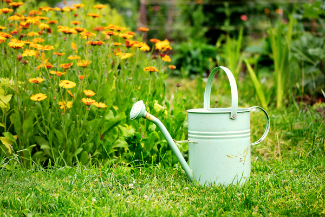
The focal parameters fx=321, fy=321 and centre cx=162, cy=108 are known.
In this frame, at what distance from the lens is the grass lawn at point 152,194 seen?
148cm

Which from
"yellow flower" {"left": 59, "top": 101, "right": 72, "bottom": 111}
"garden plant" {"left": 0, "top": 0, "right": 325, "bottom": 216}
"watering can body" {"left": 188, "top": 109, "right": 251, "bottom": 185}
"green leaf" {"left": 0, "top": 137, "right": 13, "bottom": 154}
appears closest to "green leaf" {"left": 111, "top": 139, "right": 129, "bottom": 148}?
"garden plant" {"left": 0, "top": 0, "right": 325, "bottom": 216}

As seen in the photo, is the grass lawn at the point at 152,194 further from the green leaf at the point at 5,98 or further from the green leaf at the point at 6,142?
the green leaf at the point at 5,98

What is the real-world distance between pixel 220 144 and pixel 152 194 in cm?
45

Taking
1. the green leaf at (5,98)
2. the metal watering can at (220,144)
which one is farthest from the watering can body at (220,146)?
the green leaf at (5,98)

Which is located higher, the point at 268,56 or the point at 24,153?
the point at 268,56

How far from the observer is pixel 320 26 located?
18.6 ft

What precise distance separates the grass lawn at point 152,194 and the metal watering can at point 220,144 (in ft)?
0.23

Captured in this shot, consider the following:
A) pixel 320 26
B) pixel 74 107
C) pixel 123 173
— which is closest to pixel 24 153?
pixel 74 107

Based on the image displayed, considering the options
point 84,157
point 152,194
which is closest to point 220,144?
point 152,194

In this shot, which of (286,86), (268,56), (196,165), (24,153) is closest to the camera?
(196,165)

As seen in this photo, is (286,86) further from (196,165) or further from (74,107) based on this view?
(74,107)

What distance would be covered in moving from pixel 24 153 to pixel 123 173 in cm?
72

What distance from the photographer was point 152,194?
5.49 ft

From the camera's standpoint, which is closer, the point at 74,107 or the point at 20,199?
the point at 20,199
